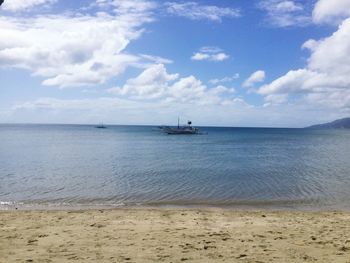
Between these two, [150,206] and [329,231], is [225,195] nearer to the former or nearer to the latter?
[150,206]

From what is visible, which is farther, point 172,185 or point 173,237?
point 172,185

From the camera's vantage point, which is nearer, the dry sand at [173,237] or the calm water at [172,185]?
the dry sand at [173,237]

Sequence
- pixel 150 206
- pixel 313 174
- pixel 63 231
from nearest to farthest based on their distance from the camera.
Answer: pixel 63 231 < pixel 150 206 < pixel 313 174

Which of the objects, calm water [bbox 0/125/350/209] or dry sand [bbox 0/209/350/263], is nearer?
dry sand [bbox 0/209/350/263]

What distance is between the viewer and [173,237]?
1509 centimetres

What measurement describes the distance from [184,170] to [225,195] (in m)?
15.0

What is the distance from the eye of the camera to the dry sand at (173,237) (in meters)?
12.5

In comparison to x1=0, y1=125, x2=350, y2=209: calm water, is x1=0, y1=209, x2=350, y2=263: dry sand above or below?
above

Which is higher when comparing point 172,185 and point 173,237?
point 173,237

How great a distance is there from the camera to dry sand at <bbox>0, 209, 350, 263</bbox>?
1247 centimetres

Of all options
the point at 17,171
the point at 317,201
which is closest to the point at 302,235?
the point at 317,201

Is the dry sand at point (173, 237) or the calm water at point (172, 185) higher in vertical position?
the dry sand at point (173, 237)

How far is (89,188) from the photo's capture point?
31531 millimetres

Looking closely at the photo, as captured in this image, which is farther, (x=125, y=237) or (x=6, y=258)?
(x=125, y=237)
